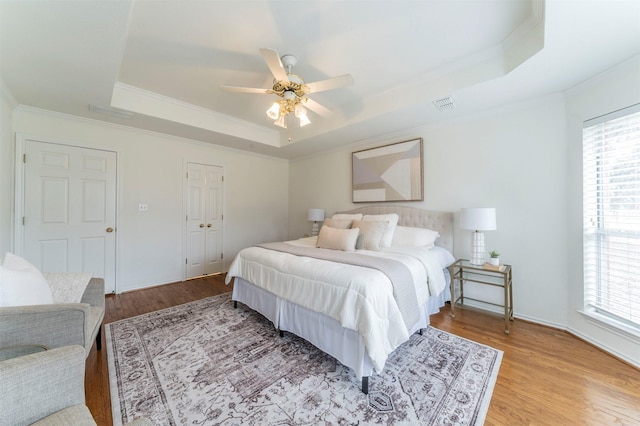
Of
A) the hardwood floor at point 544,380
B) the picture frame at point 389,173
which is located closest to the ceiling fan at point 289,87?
the picture frame at point 389,173

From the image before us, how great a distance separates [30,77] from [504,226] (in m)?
5.07

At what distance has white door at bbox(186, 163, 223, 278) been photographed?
13.6 ft

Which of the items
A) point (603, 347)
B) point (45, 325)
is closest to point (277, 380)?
point (45, 325)

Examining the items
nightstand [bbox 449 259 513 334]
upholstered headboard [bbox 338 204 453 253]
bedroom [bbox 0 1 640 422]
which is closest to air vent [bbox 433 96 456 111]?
bedroom [bbox 0 1 640 422]

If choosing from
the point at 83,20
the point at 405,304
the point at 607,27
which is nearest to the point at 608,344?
the point at 405,304

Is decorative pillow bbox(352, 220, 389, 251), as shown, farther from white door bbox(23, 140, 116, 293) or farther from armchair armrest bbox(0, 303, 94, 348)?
white door bbox(23, 140, 116, 293)

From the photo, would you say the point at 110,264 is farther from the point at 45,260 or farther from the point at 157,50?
the point at 157,50

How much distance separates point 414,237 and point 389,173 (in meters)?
1.17

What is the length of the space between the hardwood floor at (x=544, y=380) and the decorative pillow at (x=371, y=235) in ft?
3.40

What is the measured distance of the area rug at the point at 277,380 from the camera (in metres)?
1.42

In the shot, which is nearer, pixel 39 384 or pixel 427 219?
pixel 39 384

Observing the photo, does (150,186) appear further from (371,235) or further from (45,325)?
(371,235)

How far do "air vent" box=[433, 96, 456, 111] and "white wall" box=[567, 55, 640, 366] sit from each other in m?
1.02

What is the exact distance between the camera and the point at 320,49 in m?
2.20
